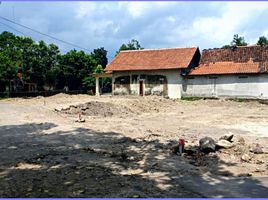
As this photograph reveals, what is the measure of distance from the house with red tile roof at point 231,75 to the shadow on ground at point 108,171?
73.2ft

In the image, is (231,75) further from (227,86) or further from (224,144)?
(224,144)

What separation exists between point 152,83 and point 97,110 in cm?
1602

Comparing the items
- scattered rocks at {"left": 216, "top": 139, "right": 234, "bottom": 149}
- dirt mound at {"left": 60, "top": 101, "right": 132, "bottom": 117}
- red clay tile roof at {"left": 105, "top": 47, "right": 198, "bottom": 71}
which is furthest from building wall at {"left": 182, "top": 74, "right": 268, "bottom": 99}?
scattered rocks at {"left": 216, "top": 139, "right": 234, "bottom": 149}

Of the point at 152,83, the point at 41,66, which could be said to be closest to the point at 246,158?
the point at 152,83

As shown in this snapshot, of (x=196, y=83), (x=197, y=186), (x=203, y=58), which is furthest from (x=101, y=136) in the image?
(x=203, y=58)

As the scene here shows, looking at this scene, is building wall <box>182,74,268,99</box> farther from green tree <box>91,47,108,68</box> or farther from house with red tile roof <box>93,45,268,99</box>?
green tree <box>91,47,108,68</box>

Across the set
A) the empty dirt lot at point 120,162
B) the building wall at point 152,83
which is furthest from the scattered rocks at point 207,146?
the building wall at point 152,83

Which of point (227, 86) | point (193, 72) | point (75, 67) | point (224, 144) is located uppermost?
point (75, 67)

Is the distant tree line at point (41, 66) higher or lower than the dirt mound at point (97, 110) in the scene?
higher

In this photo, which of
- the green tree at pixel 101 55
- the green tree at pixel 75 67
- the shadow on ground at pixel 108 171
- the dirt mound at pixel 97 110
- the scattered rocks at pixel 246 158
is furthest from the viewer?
the green tree at pixel 101 55

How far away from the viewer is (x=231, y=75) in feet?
110

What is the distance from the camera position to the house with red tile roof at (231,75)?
32.4m

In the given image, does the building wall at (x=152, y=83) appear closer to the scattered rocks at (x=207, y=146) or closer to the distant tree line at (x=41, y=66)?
the distant tree line at (x=41, y=66)

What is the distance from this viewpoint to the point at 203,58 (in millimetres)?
38219
